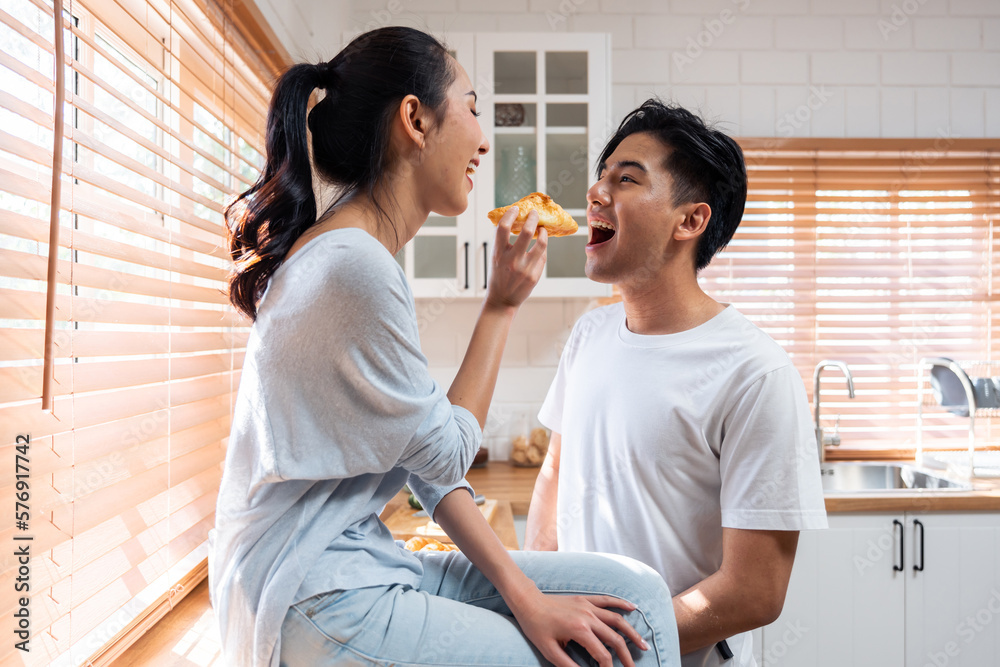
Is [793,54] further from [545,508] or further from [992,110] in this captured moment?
[545,508]

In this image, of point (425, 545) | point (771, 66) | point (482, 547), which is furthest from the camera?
point (771, 66)

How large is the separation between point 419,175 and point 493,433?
2.17 meters

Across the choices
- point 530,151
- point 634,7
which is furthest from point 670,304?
point 634,7

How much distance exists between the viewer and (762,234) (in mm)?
3094

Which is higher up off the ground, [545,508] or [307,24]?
[307,24]

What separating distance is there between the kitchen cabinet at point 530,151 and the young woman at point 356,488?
1721mm

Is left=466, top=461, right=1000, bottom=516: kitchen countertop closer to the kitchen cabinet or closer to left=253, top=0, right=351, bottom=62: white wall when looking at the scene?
the kitchen cabinet

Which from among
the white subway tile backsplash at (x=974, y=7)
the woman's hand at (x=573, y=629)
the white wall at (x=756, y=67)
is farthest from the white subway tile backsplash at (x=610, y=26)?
the woman's hand at (x=573, y=629)

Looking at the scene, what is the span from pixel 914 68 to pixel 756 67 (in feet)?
2.35

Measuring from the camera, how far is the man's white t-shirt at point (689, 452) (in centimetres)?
116

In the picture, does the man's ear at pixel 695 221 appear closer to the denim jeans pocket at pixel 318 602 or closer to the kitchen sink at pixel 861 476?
the denim jeans pocket at pixel 318 602

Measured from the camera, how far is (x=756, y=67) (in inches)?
121

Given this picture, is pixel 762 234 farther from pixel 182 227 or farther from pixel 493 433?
pixel 182 227

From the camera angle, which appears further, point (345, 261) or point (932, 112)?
point (932, 112)
